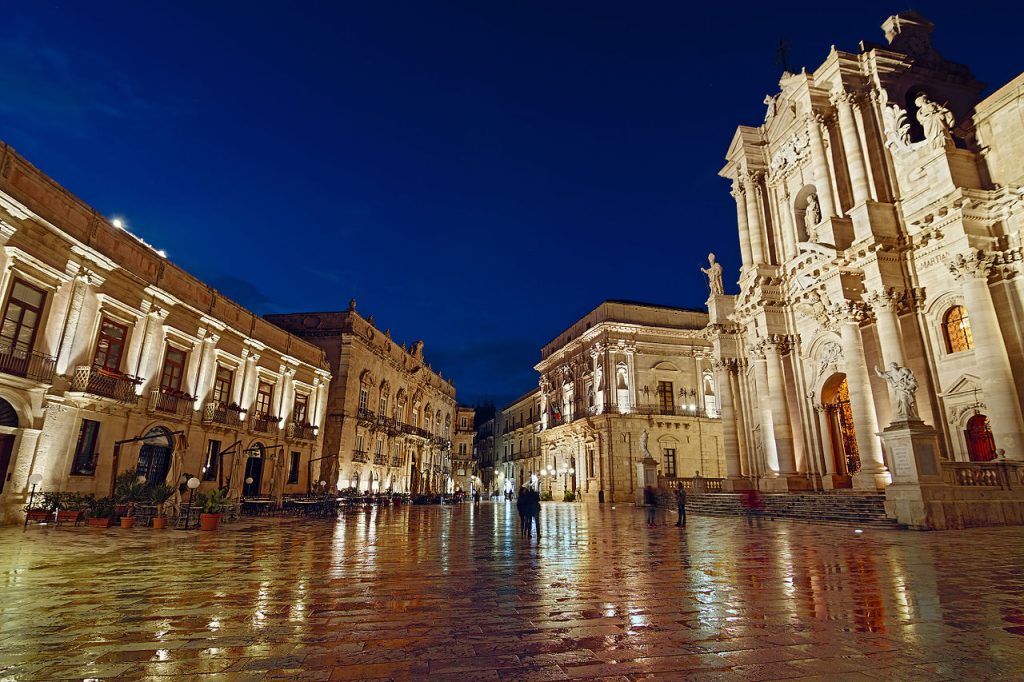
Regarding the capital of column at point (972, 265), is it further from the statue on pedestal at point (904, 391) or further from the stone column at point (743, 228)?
the stone column at point (743, 228)

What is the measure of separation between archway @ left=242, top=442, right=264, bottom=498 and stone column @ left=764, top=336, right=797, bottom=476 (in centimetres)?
2262

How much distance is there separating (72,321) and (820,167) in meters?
26.1

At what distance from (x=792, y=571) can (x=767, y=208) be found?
23288 mm

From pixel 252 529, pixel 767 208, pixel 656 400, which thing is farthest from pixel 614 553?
pixel 656 400

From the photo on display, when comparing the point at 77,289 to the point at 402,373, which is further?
the point at 402,373

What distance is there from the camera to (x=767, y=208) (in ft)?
86.1

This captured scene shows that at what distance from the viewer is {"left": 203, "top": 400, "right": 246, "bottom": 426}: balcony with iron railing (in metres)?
21.7

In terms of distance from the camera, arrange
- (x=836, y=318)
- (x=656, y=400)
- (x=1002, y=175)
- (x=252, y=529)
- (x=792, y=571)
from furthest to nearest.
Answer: (x=656, y=400) → (x=836, y=318) → (x=1002, y=175) → (x=252, y=529) → (x=792, y=571)

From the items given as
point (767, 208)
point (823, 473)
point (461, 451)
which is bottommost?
point (823, 473)

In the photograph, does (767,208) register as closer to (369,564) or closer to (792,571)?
(792,571)

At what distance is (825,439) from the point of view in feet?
69.8

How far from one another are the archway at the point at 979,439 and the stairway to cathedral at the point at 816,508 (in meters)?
3.33

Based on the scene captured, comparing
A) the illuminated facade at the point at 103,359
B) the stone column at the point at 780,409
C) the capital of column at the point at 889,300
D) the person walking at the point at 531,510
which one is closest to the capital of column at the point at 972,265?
the capital of column at the point at 889,300

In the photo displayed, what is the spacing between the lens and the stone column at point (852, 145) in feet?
64.0
